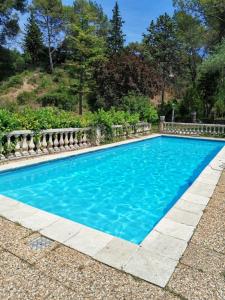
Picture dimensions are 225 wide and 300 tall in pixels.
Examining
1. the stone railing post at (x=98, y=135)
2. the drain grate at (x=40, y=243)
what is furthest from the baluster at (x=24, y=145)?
the drain grate at (x=40, y=243)

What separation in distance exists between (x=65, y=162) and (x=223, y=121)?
17980mm

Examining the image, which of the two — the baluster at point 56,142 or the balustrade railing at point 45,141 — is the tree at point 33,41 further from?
the baluster at point 56,142

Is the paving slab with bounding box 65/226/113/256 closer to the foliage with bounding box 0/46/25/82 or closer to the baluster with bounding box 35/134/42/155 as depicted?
the baluster with bounding box 35/134/42/155

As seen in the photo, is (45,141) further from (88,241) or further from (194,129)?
(194,129)

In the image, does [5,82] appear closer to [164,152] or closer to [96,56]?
[96,56]

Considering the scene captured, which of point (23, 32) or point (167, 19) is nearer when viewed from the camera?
point (167, 19)

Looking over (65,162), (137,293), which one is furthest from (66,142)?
(137,293)

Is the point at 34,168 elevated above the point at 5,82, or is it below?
below

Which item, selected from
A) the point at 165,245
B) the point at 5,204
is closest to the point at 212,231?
the point at 165,245

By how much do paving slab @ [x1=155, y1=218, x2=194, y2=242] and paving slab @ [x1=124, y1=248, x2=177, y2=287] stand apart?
0.56m

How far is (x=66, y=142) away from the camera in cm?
910

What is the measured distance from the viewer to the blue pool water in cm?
473

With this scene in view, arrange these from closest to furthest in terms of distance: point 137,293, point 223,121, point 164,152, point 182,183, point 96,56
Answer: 1. point 137,293
2. point 182,183
3. point 164,152
4. point 223,121
5. point 96,56

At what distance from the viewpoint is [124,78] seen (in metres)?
19.8
